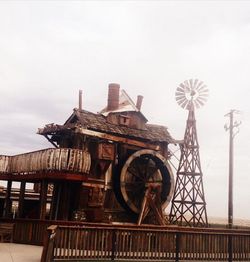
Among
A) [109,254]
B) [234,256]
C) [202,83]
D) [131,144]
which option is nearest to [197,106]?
[202,83]

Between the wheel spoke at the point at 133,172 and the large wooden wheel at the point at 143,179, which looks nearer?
the large wooden wheel at the point at 143,179

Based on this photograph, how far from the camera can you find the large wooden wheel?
21.5m

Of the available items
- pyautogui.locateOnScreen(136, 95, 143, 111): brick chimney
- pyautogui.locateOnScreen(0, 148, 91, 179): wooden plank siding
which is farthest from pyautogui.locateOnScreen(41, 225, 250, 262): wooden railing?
pyautogui.locateOnScreen(136, 95, 143, 111): brick chimney

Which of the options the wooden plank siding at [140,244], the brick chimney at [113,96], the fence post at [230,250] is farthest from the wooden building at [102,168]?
the fence post at [230,250]

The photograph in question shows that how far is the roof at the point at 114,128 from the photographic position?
20.7m

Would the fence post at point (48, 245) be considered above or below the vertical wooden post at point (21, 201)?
below

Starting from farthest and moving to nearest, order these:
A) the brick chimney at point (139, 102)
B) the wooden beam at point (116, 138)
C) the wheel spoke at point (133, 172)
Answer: the brick chimney at point (139, 102), the wheel spoke at point (133, 172), the wooden beam at point (116, 138)

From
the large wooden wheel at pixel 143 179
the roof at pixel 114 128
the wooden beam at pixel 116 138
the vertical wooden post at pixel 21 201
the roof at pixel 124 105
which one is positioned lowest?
the vertical wooden post at pixel 21 201

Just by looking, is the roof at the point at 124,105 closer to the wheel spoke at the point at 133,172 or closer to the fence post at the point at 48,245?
the wheel spoke at the point at 133,172

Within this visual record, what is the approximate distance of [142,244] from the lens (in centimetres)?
1248

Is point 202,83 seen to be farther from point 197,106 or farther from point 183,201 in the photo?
point 183,201

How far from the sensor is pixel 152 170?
24.3 m

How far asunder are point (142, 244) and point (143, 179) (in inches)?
433

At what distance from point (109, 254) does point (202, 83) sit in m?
20.0
